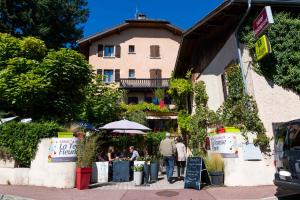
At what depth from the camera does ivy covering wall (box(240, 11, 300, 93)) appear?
11281mm

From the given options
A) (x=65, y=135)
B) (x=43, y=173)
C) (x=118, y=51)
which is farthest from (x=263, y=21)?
(x=118, y=51)

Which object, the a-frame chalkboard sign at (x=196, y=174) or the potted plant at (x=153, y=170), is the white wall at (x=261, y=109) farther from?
the potted plant at (x=153, y=170)

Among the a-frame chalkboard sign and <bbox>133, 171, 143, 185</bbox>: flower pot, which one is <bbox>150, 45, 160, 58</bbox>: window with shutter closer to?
<bbox>133, 171, 143, 185</bbox>: flower pot

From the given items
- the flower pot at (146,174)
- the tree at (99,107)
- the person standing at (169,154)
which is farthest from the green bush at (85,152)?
the tree at (99,107)

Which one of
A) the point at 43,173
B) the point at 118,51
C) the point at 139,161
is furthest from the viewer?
the point at 118,51

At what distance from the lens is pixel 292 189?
6.93 meters

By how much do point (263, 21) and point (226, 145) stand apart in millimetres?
4363

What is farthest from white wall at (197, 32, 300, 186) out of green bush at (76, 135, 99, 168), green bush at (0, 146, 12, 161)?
green bush at (0, 146, 12, 161)

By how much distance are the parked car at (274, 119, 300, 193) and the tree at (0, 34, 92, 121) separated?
10043mm

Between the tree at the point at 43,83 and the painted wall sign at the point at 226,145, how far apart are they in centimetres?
761

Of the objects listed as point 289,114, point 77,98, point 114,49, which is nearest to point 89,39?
point 114,49

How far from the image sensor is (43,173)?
11.0 meters

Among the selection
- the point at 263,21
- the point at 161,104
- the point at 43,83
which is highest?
the point at 161,104

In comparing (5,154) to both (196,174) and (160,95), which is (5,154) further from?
(160,95)
